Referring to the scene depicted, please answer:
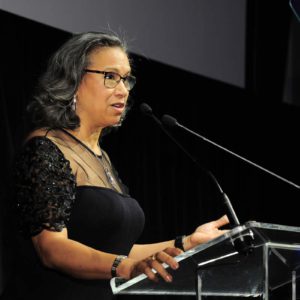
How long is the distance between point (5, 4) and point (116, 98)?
3.38 ft

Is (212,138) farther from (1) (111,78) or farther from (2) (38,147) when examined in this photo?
(2) (38,147)

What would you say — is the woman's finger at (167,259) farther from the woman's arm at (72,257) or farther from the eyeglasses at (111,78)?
the eyeglasses at (111,78)

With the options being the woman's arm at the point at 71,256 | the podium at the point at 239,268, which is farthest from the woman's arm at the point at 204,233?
the woman's arm at the point at 71,256

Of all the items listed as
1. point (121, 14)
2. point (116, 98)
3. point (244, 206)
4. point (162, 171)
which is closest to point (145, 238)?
point (162, 171)

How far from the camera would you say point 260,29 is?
4746 mm

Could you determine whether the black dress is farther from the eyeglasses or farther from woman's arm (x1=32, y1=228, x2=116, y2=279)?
the eyeglasses

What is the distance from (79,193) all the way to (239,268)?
561 mm

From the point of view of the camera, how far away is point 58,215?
1963mm

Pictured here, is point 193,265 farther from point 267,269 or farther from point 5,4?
point 5,4

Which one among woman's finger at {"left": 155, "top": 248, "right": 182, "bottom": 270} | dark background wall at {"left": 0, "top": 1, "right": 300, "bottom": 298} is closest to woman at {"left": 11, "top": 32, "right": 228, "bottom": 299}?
woman's finger at {"left": 155, "top": 248, "right": 182, "bottom": 270}

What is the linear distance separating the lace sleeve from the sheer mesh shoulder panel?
7 centimetres

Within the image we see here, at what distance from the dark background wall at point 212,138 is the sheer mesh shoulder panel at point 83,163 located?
4.13ft

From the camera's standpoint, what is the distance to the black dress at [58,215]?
6.48 feet

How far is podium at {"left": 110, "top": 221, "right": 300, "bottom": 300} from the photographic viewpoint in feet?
5.32
